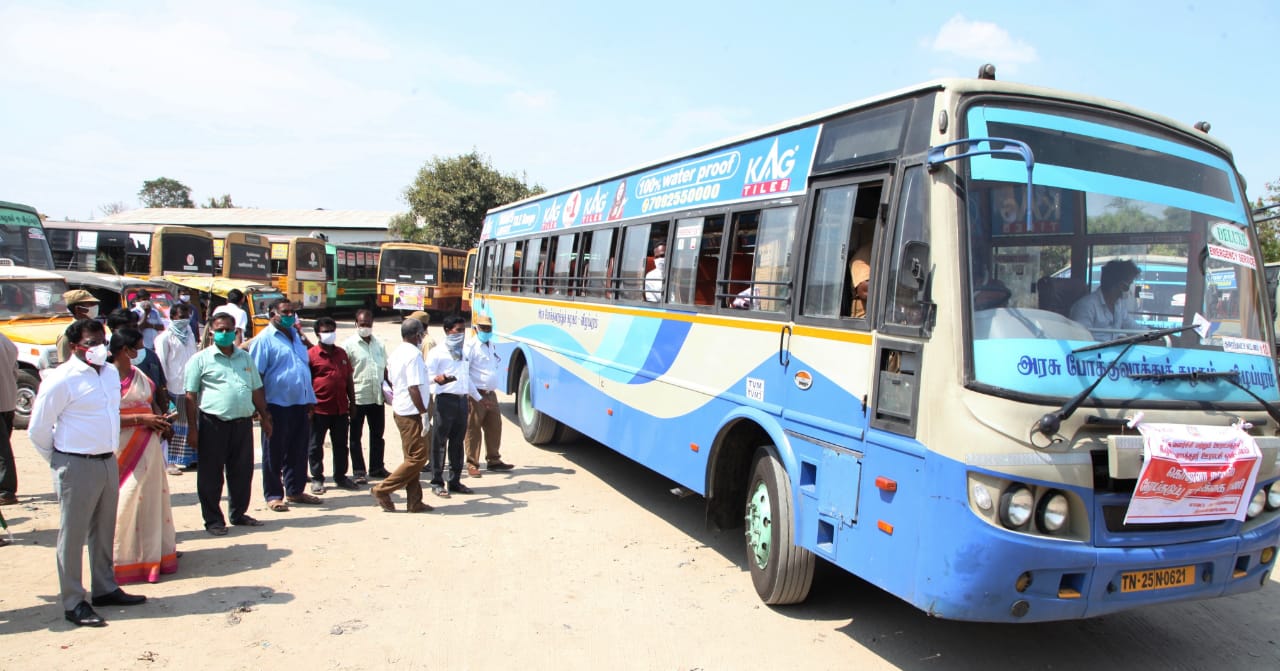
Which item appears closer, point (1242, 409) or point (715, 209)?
point (1242, 409)

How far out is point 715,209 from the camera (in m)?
6.32

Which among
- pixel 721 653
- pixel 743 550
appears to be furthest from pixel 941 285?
pixel 743 550

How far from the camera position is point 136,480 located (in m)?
5.50

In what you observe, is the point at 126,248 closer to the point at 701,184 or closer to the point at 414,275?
the point at 414,275

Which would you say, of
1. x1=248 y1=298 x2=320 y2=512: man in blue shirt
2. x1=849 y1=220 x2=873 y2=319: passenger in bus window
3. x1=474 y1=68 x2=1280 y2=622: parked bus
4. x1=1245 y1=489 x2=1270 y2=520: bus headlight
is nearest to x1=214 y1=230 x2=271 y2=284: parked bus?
x1=248 y1=298 x2=320 y2=512: man in blue shirt

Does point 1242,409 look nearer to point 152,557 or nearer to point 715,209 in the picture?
point 715,209

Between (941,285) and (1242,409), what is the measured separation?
1.64 meters

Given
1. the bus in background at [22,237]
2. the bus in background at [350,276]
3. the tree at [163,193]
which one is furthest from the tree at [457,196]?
the tree at [163,193]

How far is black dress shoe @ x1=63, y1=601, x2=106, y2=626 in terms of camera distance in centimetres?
476

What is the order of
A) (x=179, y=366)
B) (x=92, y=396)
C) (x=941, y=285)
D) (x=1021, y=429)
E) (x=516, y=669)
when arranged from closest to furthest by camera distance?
(x=1021, y=429) < (x=941, y=285) < (x=516, y=669) < (x=92, y=396) < (x=179, y=366)

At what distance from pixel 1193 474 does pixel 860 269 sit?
74.0 inches

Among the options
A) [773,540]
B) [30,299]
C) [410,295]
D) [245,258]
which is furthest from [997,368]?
[410,295]

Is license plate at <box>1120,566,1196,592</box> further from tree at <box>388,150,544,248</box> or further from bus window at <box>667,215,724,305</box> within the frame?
tree at <box>388,150,544,248</box>

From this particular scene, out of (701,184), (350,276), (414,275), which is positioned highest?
(701,184)
